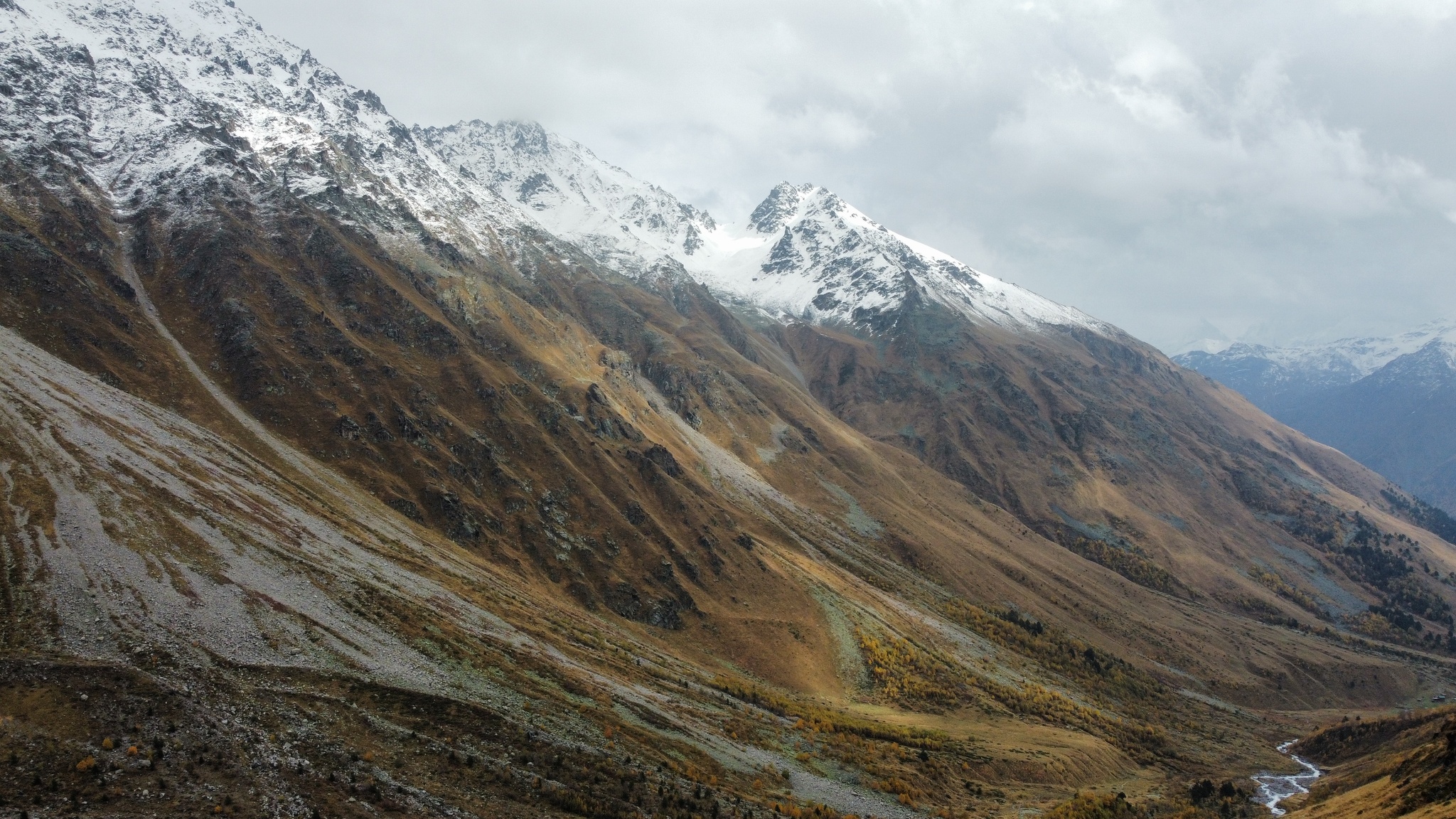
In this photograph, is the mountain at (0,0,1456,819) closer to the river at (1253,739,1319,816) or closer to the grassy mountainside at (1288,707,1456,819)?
the river at (1253,739,1319,816)

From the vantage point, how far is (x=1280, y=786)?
108 meters

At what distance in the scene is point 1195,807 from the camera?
281 ft

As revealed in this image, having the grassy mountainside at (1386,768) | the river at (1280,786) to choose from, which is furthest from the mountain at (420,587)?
the grassy mountainside at (1386,768)

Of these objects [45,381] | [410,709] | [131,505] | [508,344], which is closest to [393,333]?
[508,344]

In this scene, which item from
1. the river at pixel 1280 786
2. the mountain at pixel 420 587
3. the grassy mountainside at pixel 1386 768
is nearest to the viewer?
the mountain at pixel 420 587

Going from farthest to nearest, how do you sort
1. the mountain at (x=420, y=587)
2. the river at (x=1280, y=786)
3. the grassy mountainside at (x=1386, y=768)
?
the river at (x=1280, y=786), the grassy mountainside at (x=1386, y=768), the mountain at (x=420, y=587)

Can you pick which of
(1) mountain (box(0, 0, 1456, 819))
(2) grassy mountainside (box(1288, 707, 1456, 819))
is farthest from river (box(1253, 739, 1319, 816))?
(1) mountain (box(0, 0, 1456, 819))

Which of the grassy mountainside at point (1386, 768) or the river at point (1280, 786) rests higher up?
the grassy mountainside at point (1386, 768)

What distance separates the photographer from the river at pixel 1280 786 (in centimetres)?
9719

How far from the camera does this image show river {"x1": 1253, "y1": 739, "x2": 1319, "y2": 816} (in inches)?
3826

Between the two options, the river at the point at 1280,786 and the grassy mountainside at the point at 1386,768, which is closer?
the grassy mountainside at the point at 1386,768

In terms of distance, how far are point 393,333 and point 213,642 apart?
4343 inches

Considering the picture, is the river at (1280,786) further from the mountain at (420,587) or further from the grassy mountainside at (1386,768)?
the mountain at (420,587)

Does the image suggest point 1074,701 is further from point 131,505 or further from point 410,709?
point 131,505
